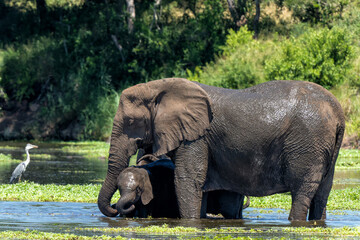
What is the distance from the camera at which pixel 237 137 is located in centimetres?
1334

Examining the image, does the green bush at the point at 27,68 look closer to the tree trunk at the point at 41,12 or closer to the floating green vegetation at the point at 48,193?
the tree trunk at the point at 41,12

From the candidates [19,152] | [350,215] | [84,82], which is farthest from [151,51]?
[350,215]

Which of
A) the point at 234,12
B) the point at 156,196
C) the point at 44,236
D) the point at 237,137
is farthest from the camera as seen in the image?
the point at 234,12

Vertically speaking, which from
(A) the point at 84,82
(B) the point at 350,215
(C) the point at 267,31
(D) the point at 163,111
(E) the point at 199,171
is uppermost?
(D) the point at 163,111

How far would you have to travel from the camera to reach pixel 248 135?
13.3 metres

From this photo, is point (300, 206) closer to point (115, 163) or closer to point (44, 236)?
point (115, 163)

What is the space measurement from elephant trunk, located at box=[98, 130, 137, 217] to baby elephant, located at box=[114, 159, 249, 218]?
138mm

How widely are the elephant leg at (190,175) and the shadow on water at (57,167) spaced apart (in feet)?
25.6

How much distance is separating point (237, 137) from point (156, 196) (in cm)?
198

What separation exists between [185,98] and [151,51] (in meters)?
30.2

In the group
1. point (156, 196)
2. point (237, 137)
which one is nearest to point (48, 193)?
point (156, 196)

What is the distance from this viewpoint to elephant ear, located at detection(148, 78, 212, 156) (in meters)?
13.5

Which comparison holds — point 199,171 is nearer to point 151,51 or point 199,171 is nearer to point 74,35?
point 151,51

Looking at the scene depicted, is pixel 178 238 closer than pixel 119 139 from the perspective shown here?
Yes
